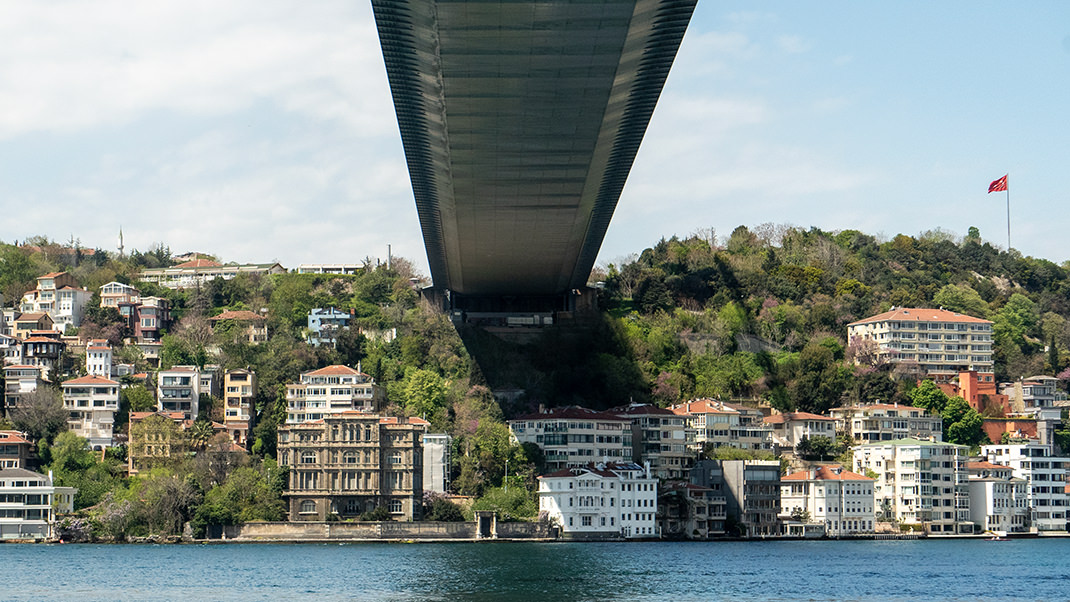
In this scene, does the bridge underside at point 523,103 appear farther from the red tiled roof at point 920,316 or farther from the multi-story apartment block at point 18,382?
the red tiled roof at point 920,316

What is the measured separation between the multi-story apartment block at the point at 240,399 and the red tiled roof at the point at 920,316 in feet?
80.4

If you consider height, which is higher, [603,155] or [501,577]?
[603,155]

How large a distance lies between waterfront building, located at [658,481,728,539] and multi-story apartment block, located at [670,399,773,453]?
295 cm

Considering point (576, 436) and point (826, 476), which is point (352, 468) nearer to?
point (576, 436)

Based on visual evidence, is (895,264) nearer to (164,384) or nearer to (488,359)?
(488,359)

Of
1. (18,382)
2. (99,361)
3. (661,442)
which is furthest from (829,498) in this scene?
(18,382)

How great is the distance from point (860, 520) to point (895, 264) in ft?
80.6

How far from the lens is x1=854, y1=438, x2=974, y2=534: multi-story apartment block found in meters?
51.5

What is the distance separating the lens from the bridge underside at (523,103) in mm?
22250

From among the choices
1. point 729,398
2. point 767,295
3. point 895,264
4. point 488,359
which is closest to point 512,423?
point 488,359

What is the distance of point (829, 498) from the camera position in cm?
5009

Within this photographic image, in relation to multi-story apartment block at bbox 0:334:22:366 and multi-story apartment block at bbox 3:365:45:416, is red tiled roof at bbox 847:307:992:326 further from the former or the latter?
multi-story apartment block at bbox 0:334:22:366

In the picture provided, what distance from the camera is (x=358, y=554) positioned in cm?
4100

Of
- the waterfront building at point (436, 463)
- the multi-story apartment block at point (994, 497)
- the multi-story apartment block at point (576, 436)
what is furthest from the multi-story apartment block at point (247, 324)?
the multi-story apartment block at point (994, 497)
